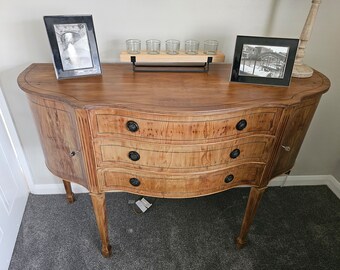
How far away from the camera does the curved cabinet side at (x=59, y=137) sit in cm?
100

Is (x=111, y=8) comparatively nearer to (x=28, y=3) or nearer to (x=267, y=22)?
(x=28, y=3)

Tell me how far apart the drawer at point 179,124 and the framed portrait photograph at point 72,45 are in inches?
12.2

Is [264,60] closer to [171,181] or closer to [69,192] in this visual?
[171,181]

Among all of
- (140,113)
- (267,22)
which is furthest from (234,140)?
(267,22)

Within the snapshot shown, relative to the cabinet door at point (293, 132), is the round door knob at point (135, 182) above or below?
below

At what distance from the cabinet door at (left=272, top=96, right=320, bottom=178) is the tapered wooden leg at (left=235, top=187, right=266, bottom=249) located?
122 mm

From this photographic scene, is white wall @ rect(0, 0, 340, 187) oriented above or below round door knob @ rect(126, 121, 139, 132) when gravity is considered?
above

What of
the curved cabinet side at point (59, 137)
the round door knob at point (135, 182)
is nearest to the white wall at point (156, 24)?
the curved cabinet side at point (59, 137)

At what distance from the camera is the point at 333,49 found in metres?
1.46

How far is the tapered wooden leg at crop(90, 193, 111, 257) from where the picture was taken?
3.87 ft

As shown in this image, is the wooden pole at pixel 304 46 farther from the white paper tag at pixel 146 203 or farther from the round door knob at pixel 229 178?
the white paper tag at pixel 146 203

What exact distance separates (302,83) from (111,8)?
3.22ft

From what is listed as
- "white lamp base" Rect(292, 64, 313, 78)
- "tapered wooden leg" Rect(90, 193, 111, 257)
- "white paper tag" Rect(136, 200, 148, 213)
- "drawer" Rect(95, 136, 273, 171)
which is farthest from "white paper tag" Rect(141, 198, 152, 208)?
"white lamp base" Rect(292, 64, 313, 78)

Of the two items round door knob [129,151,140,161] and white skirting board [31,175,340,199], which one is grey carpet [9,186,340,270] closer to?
white skirting board [31,175,340,199]
